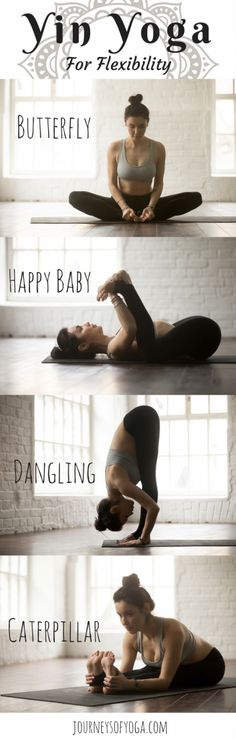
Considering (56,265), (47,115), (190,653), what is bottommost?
(190,653)

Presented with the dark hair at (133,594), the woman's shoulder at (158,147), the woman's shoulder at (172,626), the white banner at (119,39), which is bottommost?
the woman's shoulder at (172,626)

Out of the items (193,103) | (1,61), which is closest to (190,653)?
(193,103)

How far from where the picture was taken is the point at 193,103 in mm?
3711

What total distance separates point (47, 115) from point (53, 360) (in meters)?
1.07

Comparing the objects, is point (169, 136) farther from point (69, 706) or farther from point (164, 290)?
point (69, 706)

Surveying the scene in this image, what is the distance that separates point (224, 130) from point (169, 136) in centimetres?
23

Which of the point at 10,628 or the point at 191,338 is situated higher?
the point at 191,338

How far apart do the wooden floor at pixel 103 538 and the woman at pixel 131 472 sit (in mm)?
44

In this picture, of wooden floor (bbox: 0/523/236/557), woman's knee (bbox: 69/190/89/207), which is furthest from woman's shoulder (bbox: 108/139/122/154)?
wooden floor (bbox: 0/523/236/557)

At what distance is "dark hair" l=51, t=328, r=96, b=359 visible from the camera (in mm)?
3613

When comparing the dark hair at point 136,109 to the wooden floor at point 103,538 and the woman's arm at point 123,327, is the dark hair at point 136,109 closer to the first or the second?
the woman's arm at point 123,327

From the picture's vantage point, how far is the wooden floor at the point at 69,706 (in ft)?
11.5

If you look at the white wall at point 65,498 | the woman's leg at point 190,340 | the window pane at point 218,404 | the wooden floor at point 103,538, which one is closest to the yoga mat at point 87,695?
the wooden floor at point 103,538

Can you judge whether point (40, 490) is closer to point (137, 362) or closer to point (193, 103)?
point (137, 362)
